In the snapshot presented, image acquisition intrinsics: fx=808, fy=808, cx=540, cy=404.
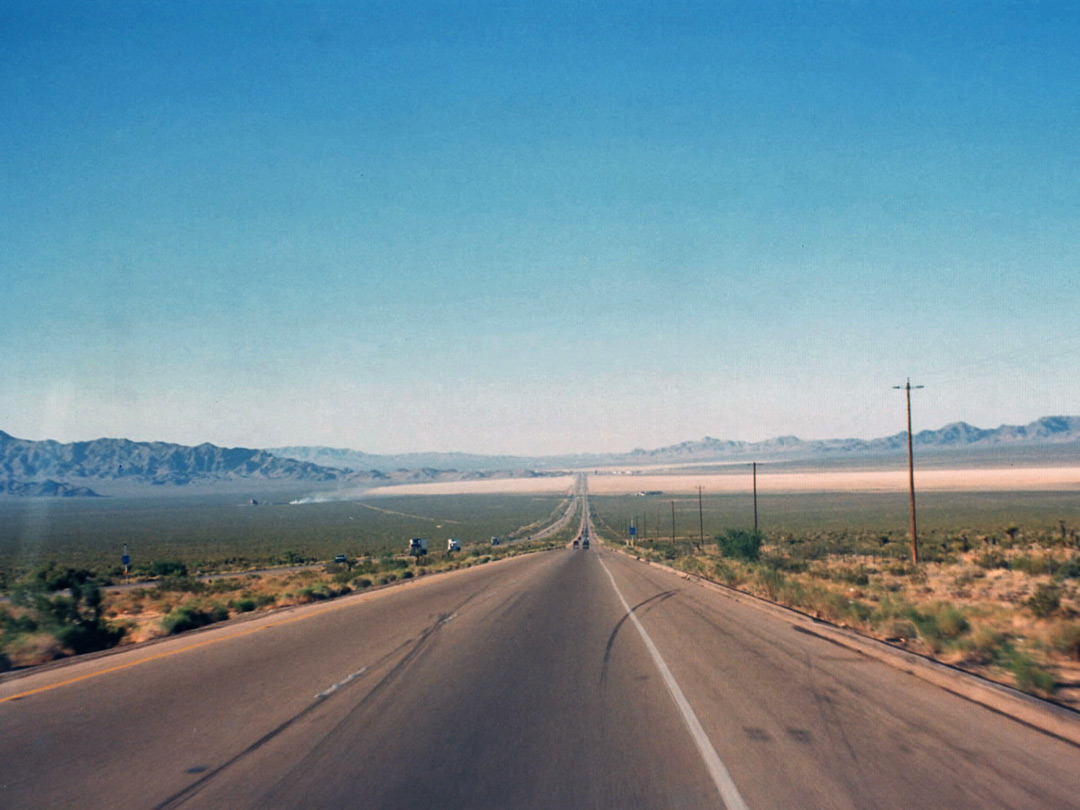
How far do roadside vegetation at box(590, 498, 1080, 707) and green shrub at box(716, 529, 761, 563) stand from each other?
0.08 m

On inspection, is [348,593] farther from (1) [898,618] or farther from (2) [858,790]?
(2) [858,790]

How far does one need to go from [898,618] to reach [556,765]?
1095 cm

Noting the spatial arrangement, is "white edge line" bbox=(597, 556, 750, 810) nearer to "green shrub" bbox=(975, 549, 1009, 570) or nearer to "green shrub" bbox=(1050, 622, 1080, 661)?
"green shrub" bbox=(1050, 622, 1080, 661)

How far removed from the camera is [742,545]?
49875 millimetres

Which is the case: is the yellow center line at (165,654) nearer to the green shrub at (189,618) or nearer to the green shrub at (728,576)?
the green shrub at (189,618)

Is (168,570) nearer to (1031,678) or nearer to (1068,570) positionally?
(1068,570)

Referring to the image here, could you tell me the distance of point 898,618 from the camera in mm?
15781

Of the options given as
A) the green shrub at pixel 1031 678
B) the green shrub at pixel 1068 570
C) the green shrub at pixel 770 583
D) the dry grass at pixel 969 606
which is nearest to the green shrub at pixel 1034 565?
the dry grass at pixel 969 606

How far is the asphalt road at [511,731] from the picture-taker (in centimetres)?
655

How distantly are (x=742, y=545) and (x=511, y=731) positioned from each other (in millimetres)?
43648

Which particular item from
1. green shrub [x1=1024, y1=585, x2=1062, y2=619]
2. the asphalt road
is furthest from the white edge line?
green shrub [x1=1024, y1=585, x2=1062, y2=619]

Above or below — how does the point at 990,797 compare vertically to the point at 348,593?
above

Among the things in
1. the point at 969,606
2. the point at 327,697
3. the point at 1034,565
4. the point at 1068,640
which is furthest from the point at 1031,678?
the point at 1034,565

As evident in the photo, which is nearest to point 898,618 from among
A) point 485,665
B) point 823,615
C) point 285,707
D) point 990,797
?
point 823,615
